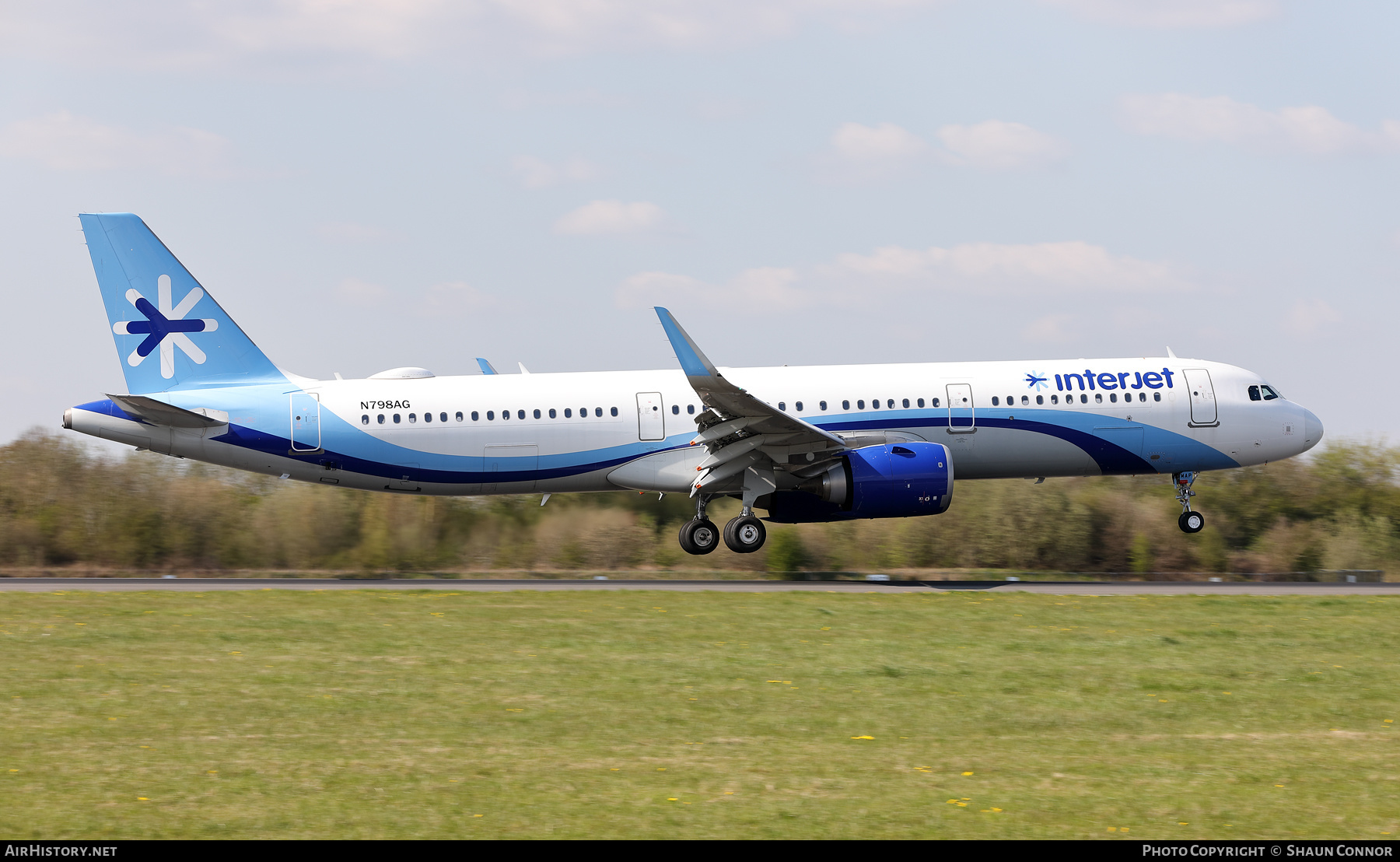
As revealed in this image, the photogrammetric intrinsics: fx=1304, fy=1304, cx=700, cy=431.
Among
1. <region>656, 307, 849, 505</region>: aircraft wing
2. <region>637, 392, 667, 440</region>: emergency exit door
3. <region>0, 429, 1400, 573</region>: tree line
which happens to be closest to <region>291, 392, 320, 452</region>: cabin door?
<region>0, 429, 1400, 573</region>: tree line

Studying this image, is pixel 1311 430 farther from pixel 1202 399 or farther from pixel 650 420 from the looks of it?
pixel 650 420

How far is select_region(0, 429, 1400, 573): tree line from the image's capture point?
102ft

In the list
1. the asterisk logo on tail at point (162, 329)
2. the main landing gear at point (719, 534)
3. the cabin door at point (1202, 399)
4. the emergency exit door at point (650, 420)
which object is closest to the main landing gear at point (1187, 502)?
the cabin door at point (1202, 399)

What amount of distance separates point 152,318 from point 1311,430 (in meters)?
26.1

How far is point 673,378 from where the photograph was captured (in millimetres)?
28781

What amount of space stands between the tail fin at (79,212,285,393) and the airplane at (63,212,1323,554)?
0.03m

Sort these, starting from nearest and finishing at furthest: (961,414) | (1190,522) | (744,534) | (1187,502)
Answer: (744,534), (961,414), (1190,522), (1187,502)

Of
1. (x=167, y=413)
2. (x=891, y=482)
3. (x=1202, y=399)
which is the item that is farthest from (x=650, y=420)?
(x=1202, y=399)

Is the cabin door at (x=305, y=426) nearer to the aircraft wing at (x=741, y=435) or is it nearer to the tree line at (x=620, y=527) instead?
the tree line at (x=620, y=527)

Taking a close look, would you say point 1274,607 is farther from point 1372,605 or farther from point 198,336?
point 198,336

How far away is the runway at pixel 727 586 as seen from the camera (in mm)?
24812

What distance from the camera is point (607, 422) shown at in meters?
28.1

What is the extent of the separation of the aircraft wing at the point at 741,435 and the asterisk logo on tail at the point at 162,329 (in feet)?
35.1
